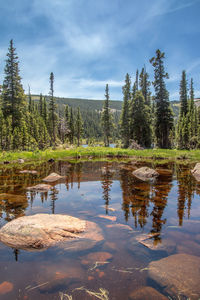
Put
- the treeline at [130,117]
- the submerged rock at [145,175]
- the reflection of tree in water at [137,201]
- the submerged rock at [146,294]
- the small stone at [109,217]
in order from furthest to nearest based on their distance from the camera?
1. the treeline at [130,117]
2. the submerged rock at [145,175]
3. the reflection of tree in water at [137,201]
4. the small stone at [109,217]
5. the submerged rock at [146,294]

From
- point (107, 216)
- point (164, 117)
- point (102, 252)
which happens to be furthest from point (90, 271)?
point (164, 117)

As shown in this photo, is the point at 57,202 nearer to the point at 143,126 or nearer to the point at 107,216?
the point at 107,216

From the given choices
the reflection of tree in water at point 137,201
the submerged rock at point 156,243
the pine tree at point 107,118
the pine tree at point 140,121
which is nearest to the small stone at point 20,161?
the reflection of tree in water at point 137,201

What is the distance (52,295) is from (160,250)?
241cm

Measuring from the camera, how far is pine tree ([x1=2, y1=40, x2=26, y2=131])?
109 feet

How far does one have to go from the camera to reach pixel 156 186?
1045 cm

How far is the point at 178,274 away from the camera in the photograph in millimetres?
3535

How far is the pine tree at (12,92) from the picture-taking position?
1312 inches

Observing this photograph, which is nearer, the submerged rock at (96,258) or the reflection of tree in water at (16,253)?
the submerged rock at (96,258)

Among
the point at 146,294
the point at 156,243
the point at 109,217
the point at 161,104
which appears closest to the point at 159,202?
the point at 109,217

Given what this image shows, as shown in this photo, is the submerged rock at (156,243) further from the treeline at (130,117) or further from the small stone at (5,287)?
the treeline at (130,117)

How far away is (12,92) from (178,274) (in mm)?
36629

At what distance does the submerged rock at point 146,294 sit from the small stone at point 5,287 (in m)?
1.97

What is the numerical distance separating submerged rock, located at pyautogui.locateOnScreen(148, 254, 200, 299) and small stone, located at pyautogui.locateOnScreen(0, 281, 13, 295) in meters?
2.41
